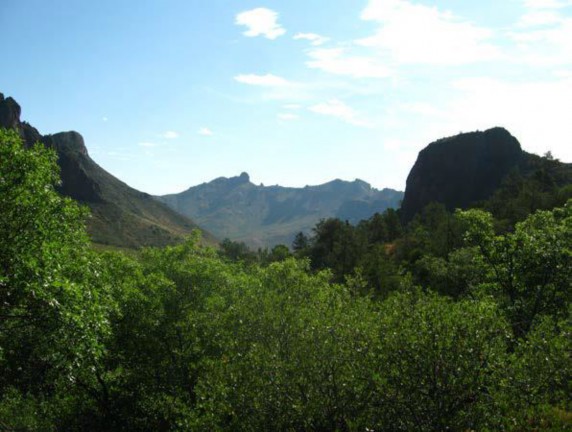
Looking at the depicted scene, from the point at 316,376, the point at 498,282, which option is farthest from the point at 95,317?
the point at 498,282

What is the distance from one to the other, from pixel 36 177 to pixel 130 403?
16.5 meters

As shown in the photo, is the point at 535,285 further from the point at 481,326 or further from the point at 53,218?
the point at 53,218

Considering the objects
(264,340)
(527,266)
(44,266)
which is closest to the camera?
(44,266)

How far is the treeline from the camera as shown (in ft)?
49.1

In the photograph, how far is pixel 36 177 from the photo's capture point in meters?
18.1

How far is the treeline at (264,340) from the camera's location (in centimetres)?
1498

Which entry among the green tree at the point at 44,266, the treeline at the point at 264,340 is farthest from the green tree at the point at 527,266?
the green tree at the point at 44,266

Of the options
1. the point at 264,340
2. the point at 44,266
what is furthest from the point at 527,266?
the point at 44,266

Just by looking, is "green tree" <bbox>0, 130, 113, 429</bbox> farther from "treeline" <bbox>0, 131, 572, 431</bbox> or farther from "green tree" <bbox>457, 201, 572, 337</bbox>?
"green tree" <bbox>457, 201, 572, 337</bbox>

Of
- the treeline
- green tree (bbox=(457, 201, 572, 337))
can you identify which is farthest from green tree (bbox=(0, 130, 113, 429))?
green tree (bbox=(457, 201, 572, 337))

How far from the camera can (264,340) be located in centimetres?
Answer: 2034

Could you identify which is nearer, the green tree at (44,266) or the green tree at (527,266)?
the green tree at (44,266)

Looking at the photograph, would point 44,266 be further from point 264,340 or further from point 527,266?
point 527,266

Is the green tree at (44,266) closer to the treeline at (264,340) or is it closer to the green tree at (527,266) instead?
the treeline at (264,340)
